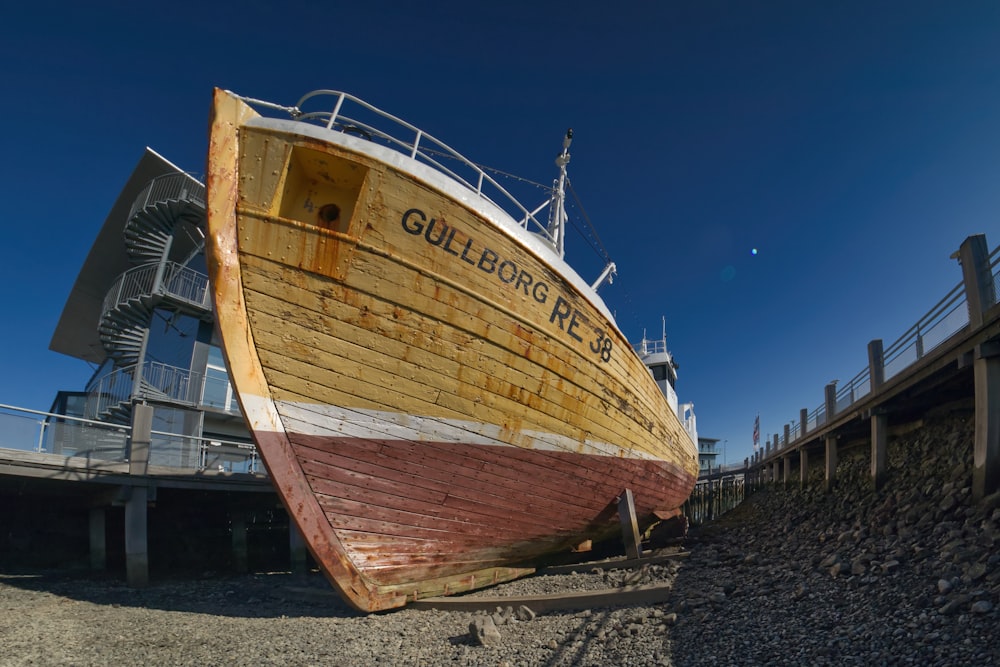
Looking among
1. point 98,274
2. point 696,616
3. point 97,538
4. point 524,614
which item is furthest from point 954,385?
point 98,274

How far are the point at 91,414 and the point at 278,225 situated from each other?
16.3m

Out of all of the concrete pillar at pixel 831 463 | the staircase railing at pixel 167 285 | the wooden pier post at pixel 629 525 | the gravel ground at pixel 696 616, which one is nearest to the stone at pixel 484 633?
the gravel ground at pixel 696 616

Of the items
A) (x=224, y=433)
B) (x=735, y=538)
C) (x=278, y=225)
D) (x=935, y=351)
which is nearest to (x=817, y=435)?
(x=735, y=538)

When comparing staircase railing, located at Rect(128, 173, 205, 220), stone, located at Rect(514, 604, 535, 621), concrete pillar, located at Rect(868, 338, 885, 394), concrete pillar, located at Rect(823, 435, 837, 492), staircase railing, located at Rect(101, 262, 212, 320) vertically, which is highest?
staircase railing, located at Rect(128, 173, 205, 220)

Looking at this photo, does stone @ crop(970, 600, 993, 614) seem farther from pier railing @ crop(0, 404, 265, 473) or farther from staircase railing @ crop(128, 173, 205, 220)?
staircase railing @ crop(128, 173, 205, 220)

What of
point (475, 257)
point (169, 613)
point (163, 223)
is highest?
point (163, 223)

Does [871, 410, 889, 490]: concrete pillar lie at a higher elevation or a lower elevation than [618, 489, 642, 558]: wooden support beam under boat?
higher

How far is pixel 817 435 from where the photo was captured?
49.1 feet

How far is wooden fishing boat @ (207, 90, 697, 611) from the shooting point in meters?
5.69

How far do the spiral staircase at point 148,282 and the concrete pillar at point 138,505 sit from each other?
609 cm

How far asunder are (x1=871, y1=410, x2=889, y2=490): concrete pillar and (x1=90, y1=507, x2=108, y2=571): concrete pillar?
53.1 ft

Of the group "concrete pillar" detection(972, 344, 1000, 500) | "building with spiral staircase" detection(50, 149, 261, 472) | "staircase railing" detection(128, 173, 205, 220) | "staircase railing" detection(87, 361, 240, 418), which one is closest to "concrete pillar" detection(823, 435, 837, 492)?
"concrete pillar" detection(972, 344, 1000, 500)

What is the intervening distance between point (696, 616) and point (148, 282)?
17611 millimetres

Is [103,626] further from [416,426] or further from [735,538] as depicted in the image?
[735,538]
